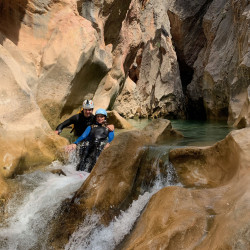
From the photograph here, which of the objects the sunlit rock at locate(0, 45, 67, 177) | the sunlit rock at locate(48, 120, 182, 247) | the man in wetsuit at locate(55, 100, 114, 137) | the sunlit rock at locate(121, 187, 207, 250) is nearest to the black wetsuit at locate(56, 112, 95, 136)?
the man in wetsuit at locate(55, 100, 114, 137)

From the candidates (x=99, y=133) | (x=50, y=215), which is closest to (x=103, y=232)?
(x=50, y=215)

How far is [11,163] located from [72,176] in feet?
3.41

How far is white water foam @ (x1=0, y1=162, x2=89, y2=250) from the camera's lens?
3.15 metres

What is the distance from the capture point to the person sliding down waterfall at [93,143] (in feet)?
17.7

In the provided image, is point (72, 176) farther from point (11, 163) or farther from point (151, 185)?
point (151, 185)

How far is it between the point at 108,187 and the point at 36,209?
1.08 metres

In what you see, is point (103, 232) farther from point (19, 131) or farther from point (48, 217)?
point (19, 131)

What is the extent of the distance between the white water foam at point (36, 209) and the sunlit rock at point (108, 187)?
0.21 metres

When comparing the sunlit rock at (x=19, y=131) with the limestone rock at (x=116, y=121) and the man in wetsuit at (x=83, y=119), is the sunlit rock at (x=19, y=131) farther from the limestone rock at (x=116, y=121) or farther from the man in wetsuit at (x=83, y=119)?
the limestone rock at (x=116, y=121)

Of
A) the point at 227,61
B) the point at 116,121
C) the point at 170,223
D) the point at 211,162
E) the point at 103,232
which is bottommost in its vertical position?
the point at 116,121

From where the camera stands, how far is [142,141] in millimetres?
4312

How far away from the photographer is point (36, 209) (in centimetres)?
366

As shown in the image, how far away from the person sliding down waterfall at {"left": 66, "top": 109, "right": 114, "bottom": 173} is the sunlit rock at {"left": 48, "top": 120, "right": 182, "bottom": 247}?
5.01 ft

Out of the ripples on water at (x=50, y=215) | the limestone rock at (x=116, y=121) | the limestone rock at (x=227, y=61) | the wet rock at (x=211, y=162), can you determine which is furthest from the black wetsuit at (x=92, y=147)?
the limestone rock at (x=227, y=61)
